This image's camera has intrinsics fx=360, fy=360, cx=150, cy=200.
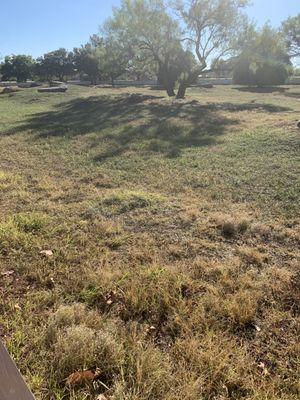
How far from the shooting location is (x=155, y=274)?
12.3 feet

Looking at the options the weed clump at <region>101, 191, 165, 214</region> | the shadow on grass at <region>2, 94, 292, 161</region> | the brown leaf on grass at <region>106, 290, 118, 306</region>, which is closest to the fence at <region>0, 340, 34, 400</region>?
the brown leaf on grass at <region>106, 290, 118, 306</region>

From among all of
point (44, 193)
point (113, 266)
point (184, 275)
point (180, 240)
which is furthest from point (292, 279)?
point (44, 193)

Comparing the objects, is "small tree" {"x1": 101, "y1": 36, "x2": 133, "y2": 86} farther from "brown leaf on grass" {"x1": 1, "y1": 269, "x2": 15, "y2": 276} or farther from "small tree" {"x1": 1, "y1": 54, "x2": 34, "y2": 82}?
"small tree" {"x1": 1, "y1": 54, "x2": 34, "y2": 82}

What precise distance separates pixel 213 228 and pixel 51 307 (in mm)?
2516

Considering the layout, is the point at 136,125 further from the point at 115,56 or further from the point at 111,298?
the point at 115,56

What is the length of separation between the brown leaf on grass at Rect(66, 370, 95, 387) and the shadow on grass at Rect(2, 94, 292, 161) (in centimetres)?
713

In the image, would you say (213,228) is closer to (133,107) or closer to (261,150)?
(261,150)

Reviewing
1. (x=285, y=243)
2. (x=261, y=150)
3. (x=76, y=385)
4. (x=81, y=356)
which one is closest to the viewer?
(x=76, y=385)

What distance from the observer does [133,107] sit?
18.8 metres

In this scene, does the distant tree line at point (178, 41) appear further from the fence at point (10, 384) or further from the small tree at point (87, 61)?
the small tree at point (87, 61)

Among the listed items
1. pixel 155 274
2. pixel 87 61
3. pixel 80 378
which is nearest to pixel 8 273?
pixel 155 274

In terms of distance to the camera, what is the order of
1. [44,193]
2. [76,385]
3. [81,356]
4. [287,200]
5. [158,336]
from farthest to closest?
[44,193]
[287,200]
[158,336]
[81,356]
[76,385]

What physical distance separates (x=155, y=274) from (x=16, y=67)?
7216 cm

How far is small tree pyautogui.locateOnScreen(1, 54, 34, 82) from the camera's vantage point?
6662 centimetres
